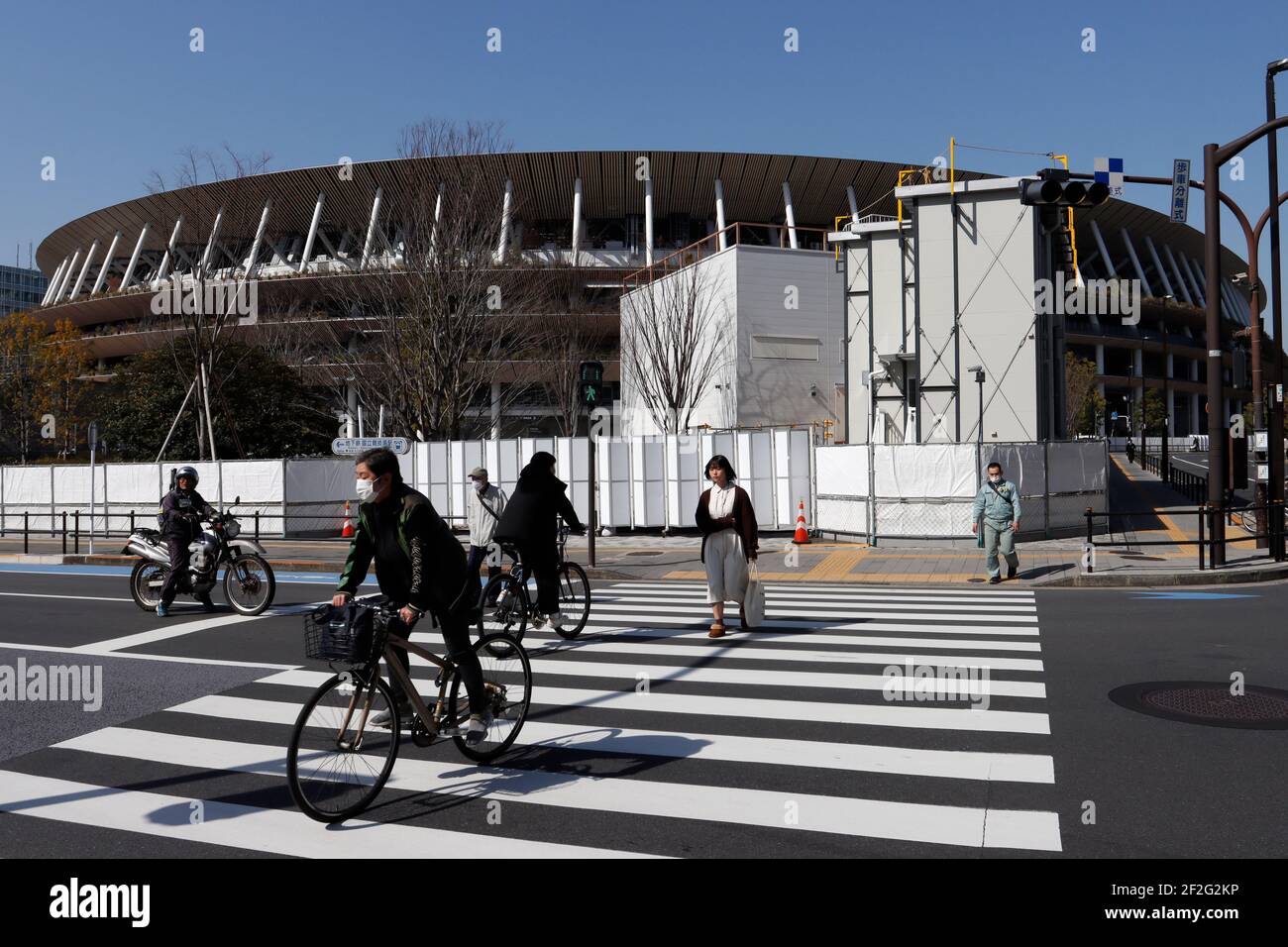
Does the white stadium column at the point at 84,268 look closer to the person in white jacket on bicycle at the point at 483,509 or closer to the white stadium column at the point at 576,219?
the white stadium column at the point at 576,219

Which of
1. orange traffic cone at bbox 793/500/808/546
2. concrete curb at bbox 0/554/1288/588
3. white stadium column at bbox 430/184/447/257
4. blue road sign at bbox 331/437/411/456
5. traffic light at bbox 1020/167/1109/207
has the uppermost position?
white stadium column at bbox 430/184/447/257

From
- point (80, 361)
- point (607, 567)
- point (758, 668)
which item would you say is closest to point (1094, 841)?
point (758, 668)

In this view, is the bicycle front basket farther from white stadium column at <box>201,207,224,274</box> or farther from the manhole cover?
white stadium column at <box>201,207,224,274</box>

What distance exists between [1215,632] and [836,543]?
11.5 meters

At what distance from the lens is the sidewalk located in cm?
1484

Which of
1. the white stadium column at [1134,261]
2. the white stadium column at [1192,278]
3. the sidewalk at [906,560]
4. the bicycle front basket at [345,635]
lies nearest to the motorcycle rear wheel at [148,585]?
the sidewalk at [906,560]

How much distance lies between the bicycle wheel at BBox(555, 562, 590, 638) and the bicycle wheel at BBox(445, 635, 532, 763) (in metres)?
4.26

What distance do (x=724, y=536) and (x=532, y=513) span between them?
2.14 metres

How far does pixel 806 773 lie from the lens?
557 cm

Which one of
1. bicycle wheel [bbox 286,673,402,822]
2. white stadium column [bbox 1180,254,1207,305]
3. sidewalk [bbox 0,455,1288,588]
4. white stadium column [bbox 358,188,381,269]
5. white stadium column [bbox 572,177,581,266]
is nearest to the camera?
bicycle wheel [bbox 286,673,402,822]

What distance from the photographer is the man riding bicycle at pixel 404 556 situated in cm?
527

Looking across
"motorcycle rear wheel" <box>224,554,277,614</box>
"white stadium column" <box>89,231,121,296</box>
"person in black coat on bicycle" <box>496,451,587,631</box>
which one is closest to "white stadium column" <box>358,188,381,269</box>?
"motorcycle rear wheel" <box>224,554,277,614</box>

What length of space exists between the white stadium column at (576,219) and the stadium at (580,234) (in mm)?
146
